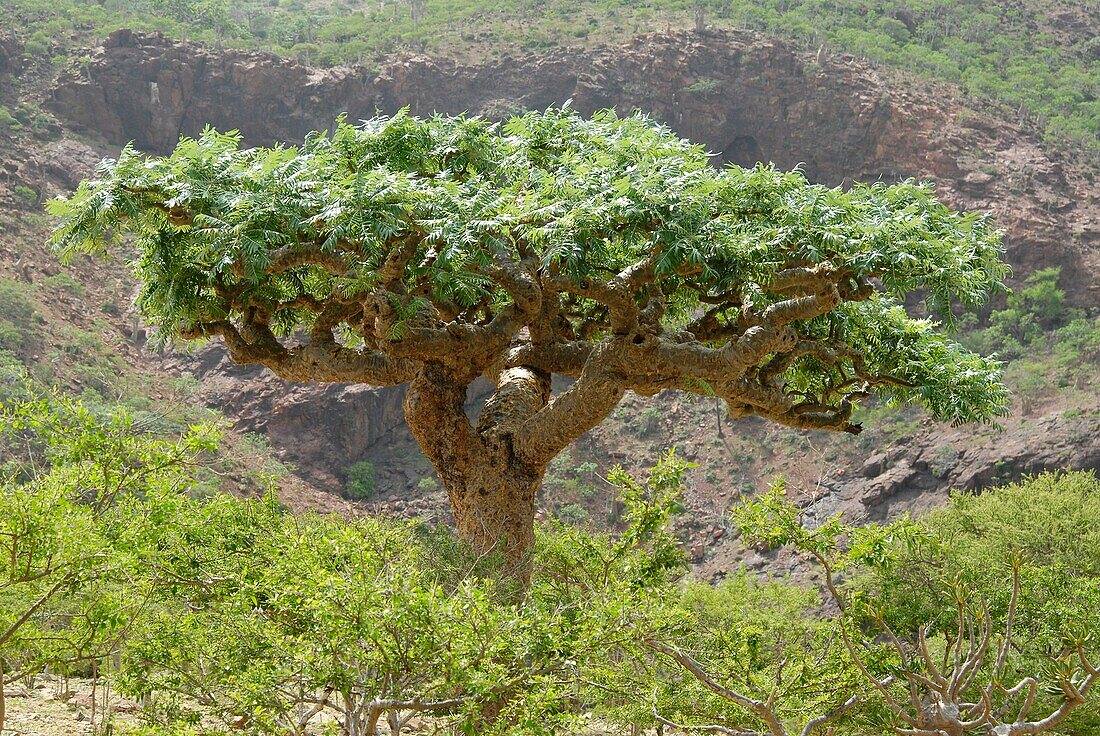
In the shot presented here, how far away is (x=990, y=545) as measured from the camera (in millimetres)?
16844

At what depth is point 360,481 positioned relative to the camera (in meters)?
32.7

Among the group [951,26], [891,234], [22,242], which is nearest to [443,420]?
[891,234]

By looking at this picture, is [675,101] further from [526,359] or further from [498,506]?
[498,506]

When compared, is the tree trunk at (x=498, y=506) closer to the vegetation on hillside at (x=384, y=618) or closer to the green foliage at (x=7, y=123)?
the vegetation on hillside at (x=384, y=618)

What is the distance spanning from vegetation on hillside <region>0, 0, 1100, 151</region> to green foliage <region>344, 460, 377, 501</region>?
17.4 metres

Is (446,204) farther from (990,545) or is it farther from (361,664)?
(990,545)

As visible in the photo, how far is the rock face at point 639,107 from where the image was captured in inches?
1323

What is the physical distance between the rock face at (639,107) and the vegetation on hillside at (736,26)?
1818mm

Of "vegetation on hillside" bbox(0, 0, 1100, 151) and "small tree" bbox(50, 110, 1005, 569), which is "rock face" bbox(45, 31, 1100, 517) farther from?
"small tree" bbox(50, 110, 1005, 569)

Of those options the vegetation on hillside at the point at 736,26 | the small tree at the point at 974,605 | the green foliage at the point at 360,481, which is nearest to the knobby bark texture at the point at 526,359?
the small tree at the point at 974,605

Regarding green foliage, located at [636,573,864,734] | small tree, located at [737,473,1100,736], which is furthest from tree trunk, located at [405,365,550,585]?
small tree, located at [737,473,1100,736]

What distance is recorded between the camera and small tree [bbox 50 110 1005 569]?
6.77m

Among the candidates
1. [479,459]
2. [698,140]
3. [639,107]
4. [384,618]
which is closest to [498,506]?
[479,459]

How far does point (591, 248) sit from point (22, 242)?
96.6 ft
